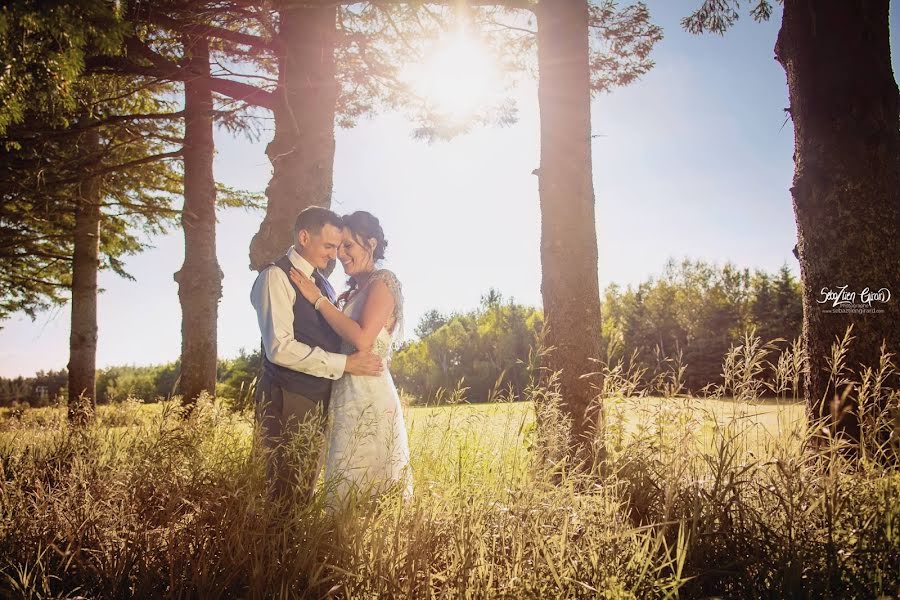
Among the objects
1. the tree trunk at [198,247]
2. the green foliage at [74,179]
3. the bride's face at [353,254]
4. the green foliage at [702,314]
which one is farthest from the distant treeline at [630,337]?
the bride's face at [353,254]

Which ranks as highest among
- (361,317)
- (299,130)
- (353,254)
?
(299,130)

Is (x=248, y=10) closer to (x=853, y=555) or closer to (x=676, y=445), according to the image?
(x=676, y=445)

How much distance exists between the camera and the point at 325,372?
326 centimetres

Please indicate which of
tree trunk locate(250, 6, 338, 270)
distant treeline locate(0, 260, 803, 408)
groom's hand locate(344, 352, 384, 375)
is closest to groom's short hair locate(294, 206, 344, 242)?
groom's hand locate(344, 352, 384, 375)

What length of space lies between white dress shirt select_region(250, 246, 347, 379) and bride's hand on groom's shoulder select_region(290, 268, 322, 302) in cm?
5

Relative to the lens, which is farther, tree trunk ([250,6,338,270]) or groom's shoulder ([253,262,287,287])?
tree trunk ([250,6,338,270])

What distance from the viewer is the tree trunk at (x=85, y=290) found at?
9133 millimetres

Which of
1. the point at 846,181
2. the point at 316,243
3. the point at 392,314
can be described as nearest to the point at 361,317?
the point at 392,314

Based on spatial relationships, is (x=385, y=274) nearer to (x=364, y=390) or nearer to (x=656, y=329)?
(x=364, y=390)

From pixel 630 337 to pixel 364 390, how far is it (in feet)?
107

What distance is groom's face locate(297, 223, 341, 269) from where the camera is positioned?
3.70 m

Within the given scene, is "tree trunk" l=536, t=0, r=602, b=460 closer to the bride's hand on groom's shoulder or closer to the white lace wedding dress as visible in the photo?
the white lace wedding dress

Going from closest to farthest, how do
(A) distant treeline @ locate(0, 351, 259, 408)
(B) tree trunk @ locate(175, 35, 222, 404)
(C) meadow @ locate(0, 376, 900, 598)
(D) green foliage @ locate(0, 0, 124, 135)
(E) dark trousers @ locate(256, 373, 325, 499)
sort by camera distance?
(C) meadow @ locate(0, 376, 900, 598), (D) green foliage @ locate(0, 0, 124, 135), (E) dark trousers @ locate(256, 373, 325, 499), (B) tree trunk @ locate(175, 35, 222, 404), (A) distant treeline @ locate(0, 351, 259, 408)

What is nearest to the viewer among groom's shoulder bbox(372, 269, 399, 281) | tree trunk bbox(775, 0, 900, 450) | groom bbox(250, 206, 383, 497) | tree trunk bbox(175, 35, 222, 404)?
groom bbox(250, 206, 383, 497)
